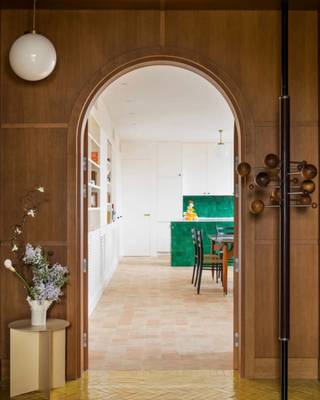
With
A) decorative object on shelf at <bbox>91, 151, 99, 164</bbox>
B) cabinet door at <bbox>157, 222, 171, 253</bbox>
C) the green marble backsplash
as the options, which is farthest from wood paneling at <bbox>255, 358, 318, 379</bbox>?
the green marble backsplash

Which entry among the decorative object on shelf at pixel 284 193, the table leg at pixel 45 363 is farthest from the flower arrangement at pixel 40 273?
the decorative object on shelf at pixel 284 193

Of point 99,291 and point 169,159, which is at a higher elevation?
point 169,159

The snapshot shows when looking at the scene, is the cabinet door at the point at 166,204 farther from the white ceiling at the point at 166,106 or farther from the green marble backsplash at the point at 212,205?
the white ceiling at the point at 166,106

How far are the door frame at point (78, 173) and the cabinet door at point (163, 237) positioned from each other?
8.49 m

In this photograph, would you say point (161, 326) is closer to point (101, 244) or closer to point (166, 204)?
point (101, 244)

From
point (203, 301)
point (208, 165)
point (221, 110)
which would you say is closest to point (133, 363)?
point (203, 301)

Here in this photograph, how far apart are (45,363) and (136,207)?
29.2 ft

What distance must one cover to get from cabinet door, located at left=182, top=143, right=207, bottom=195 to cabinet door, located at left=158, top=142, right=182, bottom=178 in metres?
0.23

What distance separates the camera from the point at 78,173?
144 inches

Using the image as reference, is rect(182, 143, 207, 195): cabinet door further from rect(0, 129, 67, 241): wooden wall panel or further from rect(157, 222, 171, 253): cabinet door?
rect(0, 129, 67, 241): wooden wall panel

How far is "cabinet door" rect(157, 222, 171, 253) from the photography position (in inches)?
478

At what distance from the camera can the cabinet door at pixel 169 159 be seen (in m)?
12.1

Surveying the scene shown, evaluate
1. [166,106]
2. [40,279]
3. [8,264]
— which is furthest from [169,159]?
[8,264]

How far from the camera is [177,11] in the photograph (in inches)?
142
